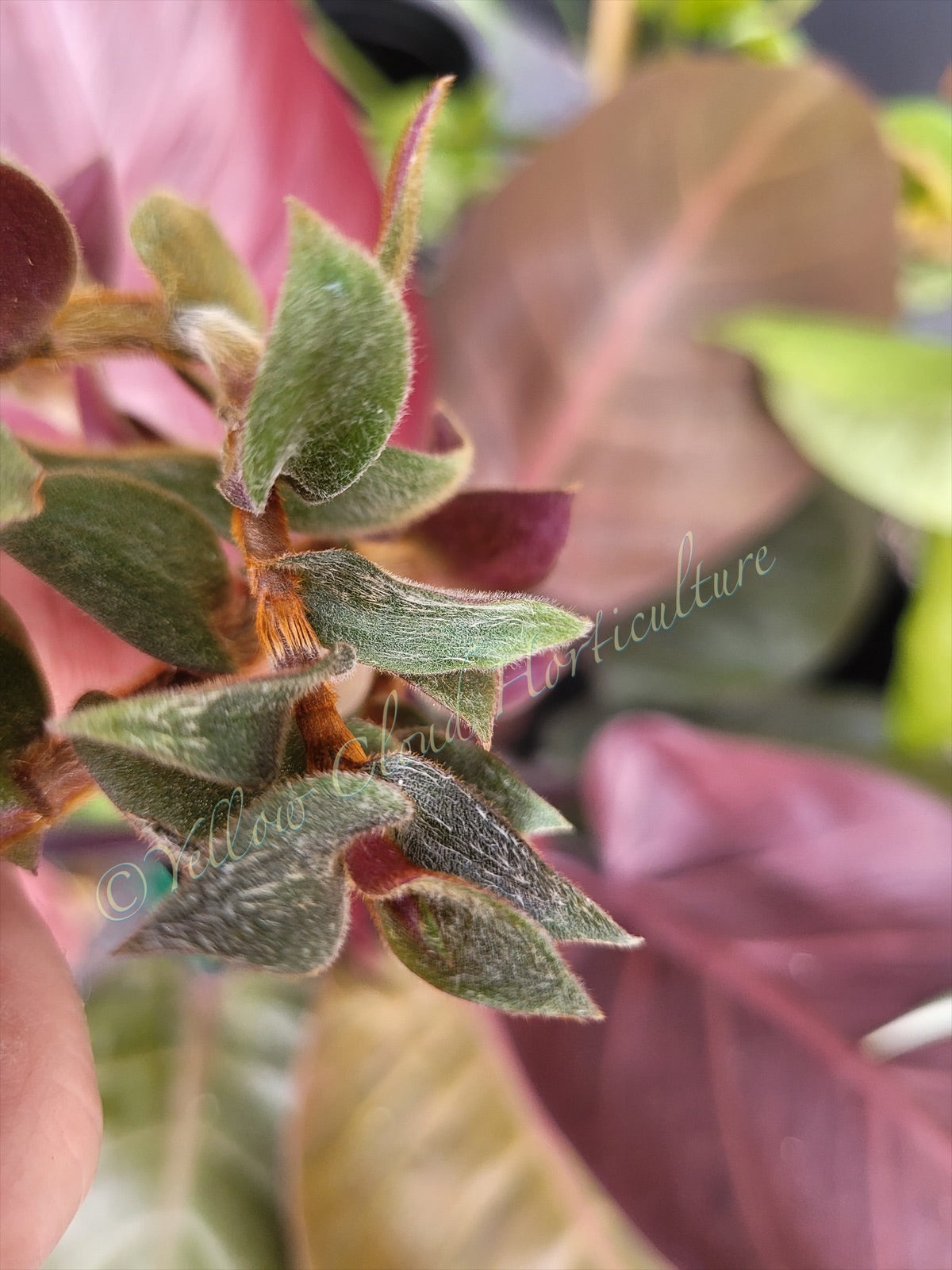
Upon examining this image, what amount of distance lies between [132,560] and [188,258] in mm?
61

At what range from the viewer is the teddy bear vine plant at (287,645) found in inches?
4.2

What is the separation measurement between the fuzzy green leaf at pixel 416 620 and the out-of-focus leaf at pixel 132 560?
28mm

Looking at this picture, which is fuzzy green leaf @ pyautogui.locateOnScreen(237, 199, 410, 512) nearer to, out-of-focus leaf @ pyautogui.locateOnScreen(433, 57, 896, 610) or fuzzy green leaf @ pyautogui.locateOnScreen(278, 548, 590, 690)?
fuzzy green leaf @ pyautogui.locateOnScreen(278, 548, 590, 690)

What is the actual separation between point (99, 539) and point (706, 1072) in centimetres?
27

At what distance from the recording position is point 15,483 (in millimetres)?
106

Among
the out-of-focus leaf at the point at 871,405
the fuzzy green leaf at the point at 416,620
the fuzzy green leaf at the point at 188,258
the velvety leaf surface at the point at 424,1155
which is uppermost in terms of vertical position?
the fuzzy green leaf at the point at 188,258

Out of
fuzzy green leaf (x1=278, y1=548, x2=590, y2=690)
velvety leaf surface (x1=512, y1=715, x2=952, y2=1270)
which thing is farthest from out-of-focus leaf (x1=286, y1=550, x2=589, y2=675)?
velvety leaf surface (x1=512, y1=715, x2=952, y2=1270)

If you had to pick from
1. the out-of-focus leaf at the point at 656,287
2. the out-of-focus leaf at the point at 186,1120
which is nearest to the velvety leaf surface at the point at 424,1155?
the out-of-focus leaf at the point at 186,1120

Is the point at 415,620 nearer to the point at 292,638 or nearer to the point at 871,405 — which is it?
the point at 292,638

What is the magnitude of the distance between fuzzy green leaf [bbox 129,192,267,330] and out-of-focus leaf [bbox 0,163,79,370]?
0.02 meters

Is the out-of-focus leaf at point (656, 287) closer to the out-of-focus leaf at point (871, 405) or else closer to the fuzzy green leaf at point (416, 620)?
the out-of-focus leaf at point (871, 405)

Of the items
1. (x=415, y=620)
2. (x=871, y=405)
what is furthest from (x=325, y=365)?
(x=871, y=405)

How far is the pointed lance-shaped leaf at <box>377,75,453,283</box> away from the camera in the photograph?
13 centimetres

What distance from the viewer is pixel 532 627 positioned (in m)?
0.12
